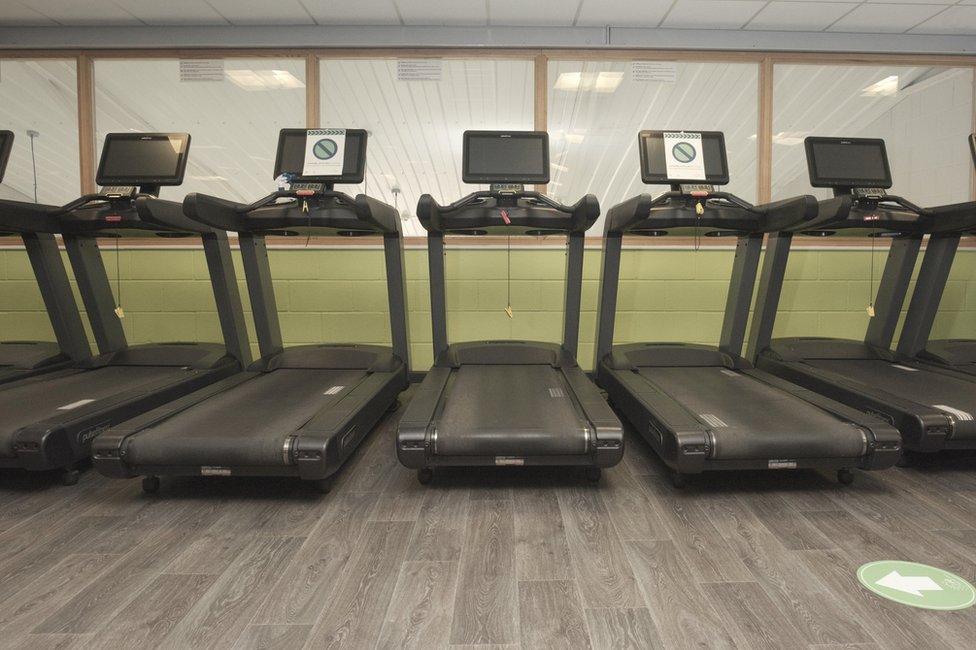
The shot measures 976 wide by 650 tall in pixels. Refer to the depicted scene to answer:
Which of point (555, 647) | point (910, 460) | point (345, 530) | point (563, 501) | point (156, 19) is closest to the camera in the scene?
point (555, 647)

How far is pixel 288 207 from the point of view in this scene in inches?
117

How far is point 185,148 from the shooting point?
313 cm

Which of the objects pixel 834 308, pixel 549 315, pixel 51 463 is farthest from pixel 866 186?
pixel 51 463

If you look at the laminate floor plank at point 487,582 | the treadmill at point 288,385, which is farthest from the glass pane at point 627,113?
the laminate floor plank at point 487,582

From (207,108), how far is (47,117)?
1347 millimetres

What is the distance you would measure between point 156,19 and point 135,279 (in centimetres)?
210

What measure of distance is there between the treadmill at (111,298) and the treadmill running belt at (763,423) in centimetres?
279

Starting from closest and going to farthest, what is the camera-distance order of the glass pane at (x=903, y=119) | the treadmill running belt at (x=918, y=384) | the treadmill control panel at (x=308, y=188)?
the treadmill running belt at (x=918, y=384) < the treadmill control panel at (x=308, y=188) < the glass pane at (x=903, y=119)

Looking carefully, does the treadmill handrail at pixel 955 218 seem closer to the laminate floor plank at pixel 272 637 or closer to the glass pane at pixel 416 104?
the glass pane at pixel 416 104

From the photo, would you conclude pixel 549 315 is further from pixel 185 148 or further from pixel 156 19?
pixel 156 19

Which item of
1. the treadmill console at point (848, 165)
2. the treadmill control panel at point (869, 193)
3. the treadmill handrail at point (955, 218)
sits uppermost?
the treadmill console at point (848, 165)

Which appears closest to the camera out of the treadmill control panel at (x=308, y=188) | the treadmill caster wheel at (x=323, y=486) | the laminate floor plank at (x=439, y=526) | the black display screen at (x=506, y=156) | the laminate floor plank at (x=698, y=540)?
the laminate floor plank at (x=698, y=540)

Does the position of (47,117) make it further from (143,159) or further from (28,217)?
(143,159)

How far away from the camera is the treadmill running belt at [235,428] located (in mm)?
1981
